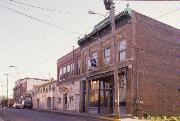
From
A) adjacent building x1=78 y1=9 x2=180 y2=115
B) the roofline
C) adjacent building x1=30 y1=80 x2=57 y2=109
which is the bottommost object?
adjacent building x1=30 y1=80 x2=57 y2=109

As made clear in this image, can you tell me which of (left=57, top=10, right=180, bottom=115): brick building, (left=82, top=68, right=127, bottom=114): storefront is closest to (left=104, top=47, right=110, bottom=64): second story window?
(left=57, top=10, right=180, bottom=115): brick building

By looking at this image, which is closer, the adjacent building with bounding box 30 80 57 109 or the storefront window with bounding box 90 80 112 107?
the storefront window with bounding box 90 80 112 107

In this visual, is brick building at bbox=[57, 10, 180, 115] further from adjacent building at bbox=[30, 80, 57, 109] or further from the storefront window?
adjacent building at bbox=[30, 80, 57, 109]

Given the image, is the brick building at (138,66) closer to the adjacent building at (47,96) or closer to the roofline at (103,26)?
the roofline at (103,26)

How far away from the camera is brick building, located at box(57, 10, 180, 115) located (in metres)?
23.6

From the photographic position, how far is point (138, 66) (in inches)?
931

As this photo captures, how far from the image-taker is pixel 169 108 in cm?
2550

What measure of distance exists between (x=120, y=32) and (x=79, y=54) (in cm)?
1159

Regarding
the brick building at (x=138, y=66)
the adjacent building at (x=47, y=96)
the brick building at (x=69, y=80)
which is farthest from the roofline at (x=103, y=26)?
the adjacent building at (x=47, y=96)

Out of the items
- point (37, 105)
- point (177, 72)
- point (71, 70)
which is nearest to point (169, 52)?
point (177, 72)

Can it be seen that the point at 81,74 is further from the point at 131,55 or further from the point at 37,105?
the point at 37,105

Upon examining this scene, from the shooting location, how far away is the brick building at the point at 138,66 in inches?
928

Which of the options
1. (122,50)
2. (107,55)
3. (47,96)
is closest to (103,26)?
(107,55)

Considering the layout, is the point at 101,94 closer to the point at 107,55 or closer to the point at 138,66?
the point at 107,55
